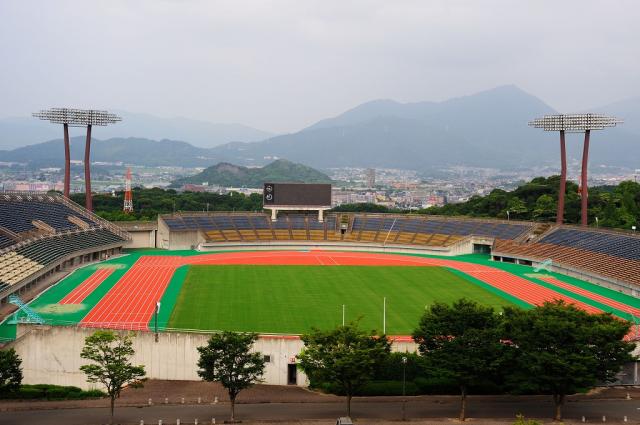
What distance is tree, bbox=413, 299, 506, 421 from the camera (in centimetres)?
2509

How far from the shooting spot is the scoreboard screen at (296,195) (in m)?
82.0

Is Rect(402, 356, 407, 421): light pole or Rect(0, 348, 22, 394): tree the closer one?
Rect(402, 356, 407, 421): light pole

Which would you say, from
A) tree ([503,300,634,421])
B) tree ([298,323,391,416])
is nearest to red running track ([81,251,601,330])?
tree ([298,323,391,416])

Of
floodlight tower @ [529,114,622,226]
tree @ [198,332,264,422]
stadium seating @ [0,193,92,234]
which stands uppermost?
floodlight tower @ [529,114,622,226]

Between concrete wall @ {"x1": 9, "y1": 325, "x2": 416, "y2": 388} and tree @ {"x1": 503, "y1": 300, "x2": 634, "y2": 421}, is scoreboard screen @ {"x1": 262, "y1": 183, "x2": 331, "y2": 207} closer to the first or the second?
concrete wall @ {"x1": 9, "y1": 325, "x2": 416, "y2": 388}

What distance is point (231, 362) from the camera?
83.5 feet

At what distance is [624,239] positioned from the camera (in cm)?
6000

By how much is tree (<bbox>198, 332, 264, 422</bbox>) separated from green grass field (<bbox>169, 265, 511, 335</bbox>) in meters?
9.85

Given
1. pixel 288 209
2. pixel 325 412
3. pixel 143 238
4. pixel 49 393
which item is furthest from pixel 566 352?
pixel 288 209

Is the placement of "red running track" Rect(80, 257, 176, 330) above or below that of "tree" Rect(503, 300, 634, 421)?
below

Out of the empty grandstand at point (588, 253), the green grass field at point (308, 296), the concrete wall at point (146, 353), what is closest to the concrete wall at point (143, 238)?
the green grass field at point (308, 296)

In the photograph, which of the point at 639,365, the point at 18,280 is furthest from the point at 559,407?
the point at 18,280

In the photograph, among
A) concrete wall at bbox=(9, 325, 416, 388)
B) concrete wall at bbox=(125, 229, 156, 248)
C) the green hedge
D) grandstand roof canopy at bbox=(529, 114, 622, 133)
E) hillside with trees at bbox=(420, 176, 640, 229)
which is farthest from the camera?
hillside with trees at bbox=(420, 176, 640, 229)

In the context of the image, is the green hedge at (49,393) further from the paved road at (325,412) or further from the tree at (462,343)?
the tree at (462,343)
